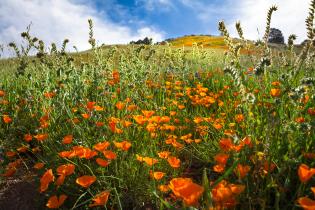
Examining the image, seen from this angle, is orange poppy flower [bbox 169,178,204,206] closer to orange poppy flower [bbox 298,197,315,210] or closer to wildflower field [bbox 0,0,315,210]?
wildflower field [bbox 0,0,315,210]

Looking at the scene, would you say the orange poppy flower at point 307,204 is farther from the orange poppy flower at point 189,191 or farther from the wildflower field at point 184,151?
the orange poppy flower at point 189,191

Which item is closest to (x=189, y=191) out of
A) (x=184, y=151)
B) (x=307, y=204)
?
(x=307, y=204)

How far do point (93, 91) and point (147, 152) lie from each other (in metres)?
1.73

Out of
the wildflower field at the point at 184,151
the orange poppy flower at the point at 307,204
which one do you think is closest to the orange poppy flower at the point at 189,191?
the wildflower field at the point at 184,151

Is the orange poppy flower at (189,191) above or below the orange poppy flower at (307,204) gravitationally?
above

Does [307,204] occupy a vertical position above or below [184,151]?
above

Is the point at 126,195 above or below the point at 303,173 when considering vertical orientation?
below

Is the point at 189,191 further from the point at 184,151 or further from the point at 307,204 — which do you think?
the point at 184,151

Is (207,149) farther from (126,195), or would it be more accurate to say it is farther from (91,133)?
(91,133)

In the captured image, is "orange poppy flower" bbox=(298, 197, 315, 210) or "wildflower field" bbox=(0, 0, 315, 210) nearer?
"orange poppy flower" bbox=(298, 197, 315, 210)

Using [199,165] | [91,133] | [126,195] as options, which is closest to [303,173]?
[126,195]

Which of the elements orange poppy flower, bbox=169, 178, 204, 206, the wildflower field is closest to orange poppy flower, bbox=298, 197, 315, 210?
the wildflower field

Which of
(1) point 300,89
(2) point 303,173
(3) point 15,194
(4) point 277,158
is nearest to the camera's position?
(2) point 303,173

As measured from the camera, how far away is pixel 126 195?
2.43 m
